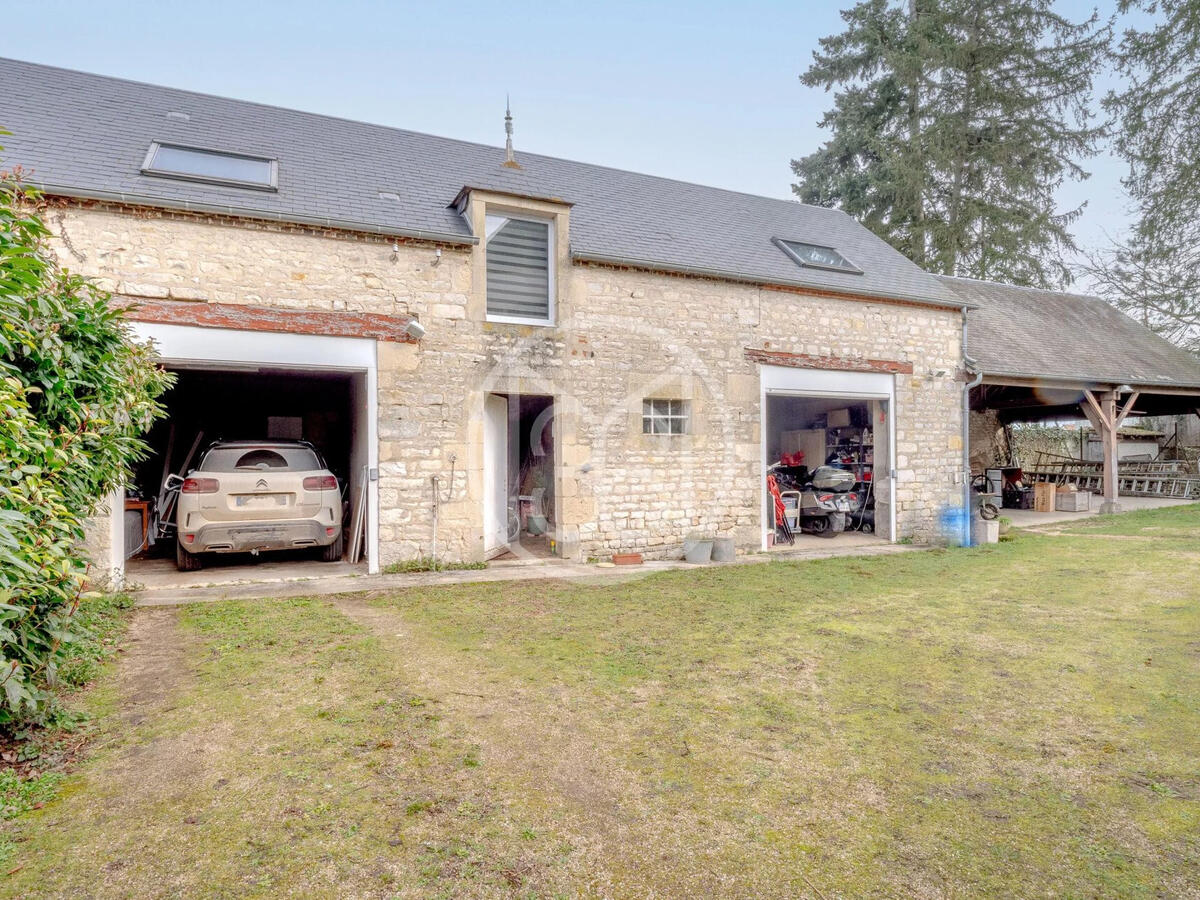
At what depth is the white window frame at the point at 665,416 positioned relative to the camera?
881 cm

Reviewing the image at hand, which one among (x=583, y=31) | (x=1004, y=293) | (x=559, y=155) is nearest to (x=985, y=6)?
(x=1004, y=293)

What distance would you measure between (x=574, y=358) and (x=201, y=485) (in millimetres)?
4578

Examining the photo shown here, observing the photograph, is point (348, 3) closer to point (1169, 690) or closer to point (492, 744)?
point (492, 744)

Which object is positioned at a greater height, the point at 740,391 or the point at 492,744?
the point at 740,391

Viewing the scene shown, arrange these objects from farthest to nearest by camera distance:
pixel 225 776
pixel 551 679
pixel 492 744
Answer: pixel 551 679
pixel 492 744
pixel 225 776

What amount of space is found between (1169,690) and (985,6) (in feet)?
78.4

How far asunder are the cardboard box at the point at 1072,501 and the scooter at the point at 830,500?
7237mm

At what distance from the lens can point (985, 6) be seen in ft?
64.6

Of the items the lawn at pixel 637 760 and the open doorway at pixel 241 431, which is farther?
the open doorway at pixel 241 431

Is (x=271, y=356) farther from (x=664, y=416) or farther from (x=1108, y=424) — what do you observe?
(x=1108, y=424)

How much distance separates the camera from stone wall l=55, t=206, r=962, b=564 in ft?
22.4

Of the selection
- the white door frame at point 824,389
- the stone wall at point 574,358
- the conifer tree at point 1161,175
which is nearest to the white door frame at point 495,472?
the stone wall at point 574,358

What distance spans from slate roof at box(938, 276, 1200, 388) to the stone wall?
2.86 m

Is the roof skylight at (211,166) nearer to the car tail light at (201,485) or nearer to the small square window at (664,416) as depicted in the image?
the car tail light at (201,485)
